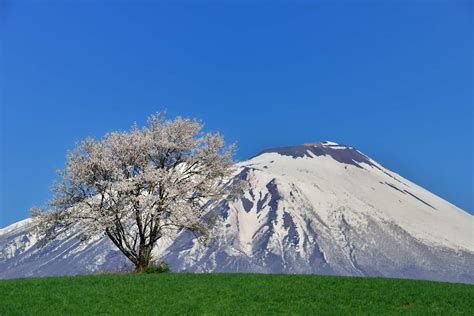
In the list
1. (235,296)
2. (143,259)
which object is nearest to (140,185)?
(143,259)

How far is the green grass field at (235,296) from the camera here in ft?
105

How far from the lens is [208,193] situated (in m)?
53.6

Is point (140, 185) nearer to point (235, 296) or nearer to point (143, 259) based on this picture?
point (143, 259)

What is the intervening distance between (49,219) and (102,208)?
13.6 ft

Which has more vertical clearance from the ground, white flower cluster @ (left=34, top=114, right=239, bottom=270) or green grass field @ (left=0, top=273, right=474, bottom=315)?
white flower cluster @ (left=34, top=114, right=239, bottom=270)

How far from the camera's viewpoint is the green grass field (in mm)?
32031

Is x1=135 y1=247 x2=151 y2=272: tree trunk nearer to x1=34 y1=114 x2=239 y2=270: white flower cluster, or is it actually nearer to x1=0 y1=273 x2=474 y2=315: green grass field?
x1=34 y1=114 x2=239 y2=270: white flower cluster

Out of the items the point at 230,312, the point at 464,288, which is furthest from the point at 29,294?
the point at 464,288

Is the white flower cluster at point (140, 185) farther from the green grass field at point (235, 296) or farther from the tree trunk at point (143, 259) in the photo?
the green grass field at point (235, 296)

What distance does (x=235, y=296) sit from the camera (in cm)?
3472

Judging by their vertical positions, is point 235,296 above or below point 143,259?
below

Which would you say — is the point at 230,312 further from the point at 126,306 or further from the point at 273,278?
the point at 273,278

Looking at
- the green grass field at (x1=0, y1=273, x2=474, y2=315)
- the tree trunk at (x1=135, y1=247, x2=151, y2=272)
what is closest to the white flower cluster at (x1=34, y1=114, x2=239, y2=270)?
the tree trunk at (x1=135, y1=247, x2=151, y2=272)

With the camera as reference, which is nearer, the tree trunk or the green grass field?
the green grass field
